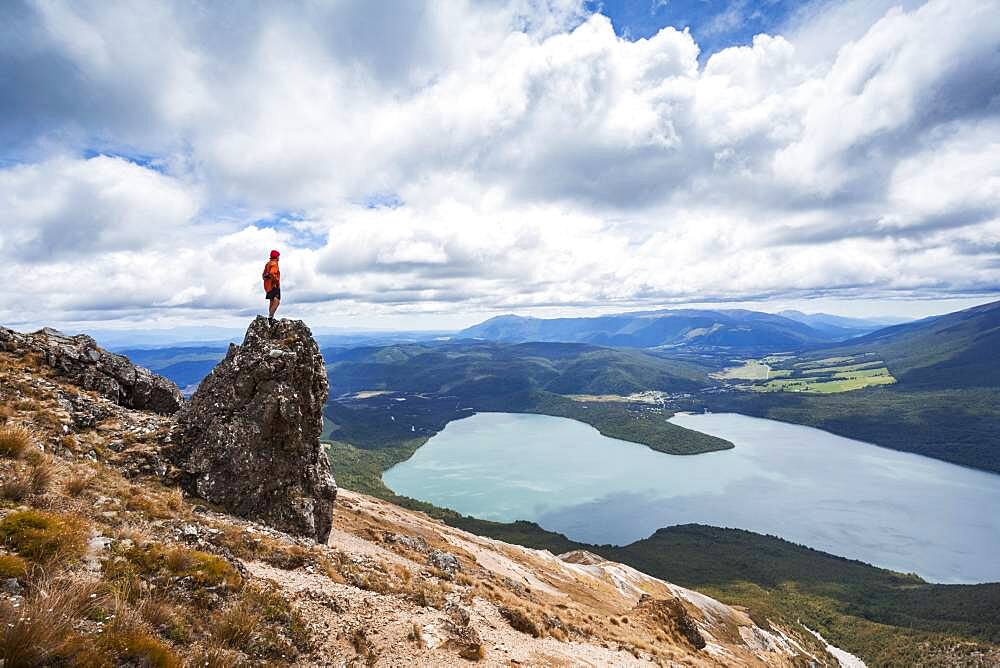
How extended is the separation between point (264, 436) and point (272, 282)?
8.25 m

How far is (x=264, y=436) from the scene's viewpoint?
73.7 feet

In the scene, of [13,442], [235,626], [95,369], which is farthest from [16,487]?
[95,369]

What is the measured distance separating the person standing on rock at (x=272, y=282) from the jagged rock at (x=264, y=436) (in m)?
1.37

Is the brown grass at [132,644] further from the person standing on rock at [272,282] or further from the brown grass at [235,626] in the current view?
the person standing on rock at [272,282]

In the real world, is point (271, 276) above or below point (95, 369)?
above

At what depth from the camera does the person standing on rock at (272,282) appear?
80.2ft

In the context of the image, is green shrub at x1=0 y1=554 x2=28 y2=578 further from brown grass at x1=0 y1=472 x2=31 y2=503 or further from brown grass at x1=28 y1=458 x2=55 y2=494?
brown grass at x1=28 y1=458 x2=55 y2=494

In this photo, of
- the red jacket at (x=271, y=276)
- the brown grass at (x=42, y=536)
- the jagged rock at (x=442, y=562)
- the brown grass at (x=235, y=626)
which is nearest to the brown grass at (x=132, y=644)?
the brown grass at (x=235, y=626)

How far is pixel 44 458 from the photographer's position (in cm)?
1380

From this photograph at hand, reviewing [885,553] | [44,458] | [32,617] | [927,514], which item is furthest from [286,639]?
[927,514]

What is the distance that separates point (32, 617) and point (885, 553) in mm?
213890

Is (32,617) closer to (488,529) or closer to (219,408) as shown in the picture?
(219,408)

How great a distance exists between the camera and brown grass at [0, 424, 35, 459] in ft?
43.9

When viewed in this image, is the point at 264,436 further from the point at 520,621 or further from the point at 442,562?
the point at 520,621
